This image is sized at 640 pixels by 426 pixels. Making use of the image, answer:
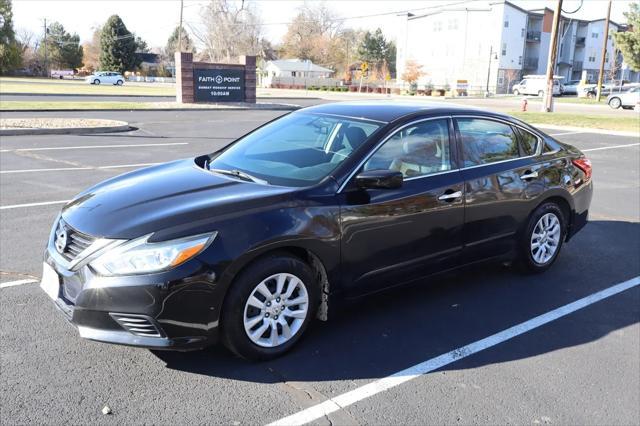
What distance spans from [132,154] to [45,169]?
91.5 inches

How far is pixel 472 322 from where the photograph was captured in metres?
4.32

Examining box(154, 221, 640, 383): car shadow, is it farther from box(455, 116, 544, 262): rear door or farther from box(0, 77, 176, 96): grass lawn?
box(0, 77, 176, 96): grass lawn

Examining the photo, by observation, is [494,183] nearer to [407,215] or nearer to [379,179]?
[407,215]

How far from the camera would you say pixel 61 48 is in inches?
3514

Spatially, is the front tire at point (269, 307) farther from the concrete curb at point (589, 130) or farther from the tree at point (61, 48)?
the tree at point (61, 48)

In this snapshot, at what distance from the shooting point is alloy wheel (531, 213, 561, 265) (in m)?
5.28

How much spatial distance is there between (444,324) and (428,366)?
666 millimetres

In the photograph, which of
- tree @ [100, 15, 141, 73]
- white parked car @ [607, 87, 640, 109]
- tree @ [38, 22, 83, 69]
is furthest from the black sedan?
tree @ [38, 22, 83, 69]

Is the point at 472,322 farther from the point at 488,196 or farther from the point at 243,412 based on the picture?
the point at 243,412

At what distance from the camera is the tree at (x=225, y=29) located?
7788 centimetres

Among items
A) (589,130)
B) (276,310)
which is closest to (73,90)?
(589,130)

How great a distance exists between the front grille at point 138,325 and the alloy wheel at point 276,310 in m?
0.53

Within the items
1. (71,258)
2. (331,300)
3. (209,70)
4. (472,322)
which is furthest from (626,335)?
(209,70)

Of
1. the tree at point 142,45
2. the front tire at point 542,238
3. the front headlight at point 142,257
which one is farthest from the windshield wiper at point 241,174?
the tree at point 142,45
